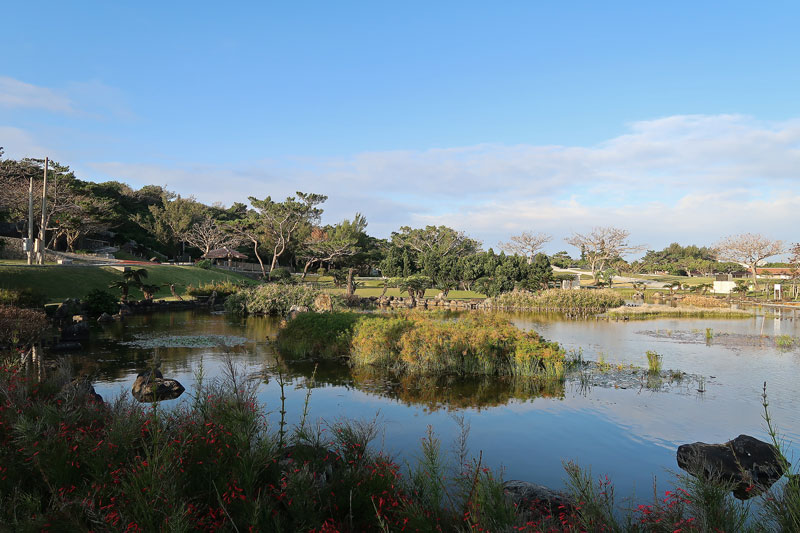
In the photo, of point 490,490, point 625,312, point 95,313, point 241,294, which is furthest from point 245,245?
point 490,490

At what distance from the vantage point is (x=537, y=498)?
17.5 feet

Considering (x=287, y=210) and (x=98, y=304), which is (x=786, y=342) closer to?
(x=98, y=304)

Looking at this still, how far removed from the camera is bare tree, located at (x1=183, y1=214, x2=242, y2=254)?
59.3 meters

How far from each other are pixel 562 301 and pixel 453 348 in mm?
22839

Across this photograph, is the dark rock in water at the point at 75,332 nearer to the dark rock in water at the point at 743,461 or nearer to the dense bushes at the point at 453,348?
the dense bushes at the point at 453,348

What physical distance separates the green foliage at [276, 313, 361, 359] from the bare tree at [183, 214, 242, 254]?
44530 millimetres

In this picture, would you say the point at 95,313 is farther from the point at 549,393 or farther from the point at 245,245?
the point at 245,245

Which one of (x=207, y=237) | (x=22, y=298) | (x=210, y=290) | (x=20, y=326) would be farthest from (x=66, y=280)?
(x=207, y=237)

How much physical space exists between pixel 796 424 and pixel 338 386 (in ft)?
29.1

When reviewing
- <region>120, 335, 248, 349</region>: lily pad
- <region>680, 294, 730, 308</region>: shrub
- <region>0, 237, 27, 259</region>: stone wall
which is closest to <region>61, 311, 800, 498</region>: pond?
<region>120, 335, 248, 349</region>: lily pad

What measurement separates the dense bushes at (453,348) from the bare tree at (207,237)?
4714 cm

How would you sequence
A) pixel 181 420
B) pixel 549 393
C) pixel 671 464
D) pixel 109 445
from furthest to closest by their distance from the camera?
pixel 549 393 → pixel 671 464 → pixel 181 420 → pixel 109 445

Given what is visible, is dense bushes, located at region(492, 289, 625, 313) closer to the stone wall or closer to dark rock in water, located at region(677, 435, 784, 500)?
dark rock in water, located at region(677, 435, 784, 500)

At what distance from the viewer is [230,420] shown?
5.00 metres
